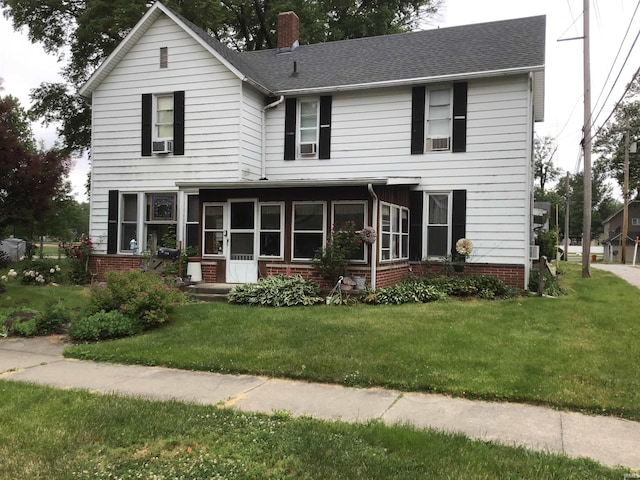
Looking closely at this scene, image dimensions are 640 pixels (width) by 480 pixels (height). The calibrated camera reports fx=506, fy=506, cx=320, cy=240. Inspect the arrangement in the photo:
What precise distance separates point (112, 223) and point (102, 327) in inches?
310

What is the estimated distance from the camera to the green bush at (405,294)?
11.2m

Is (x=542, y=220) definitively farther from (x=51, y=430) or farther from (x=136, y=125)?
(x=51, y=430)

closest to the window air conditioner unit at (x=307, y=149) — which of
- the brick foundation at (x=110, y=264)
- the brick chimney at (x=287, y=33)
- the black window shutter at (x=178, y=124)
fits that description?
the black window shutter at (x=178, y=124)

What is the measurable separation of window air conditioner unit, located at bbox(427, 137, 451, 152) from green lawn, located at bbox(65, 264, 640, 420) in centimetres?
491

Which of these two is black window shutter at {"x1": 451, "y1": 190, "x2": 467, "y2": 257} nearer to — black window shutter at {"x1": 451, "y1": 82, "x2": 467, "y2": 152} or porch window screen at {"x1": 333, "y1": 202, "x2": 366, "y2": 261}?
black window shutter at {"x1": 451, "y1": 82, "x2": 467, "y2": 152}

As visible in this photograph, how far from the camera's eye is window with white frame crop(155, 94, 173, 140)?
49.8 feet

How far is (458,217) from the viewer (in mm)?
13516

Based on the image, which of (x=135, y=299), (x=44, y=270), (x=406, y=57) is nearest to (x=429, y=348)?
(x=135, y=299)

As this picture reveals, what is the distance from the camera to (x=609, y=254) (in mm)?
47812

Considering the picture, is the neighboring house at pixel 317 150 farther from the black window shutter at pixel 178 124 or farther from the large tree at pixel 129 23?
the large tree at pixel 129 23

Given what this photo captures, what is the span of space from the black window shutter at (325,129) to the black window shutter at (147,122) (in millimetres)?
5145

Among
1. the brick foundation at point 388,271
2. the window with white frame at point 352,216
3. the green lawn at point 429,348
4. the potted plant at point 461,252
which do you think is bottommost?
the green lawn at point 429,348

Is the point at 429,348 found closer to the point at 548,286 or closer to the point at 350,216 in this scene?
the point at 350,216

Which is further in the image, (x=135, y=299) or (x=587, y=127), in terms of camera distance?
(x=587, y=127)
